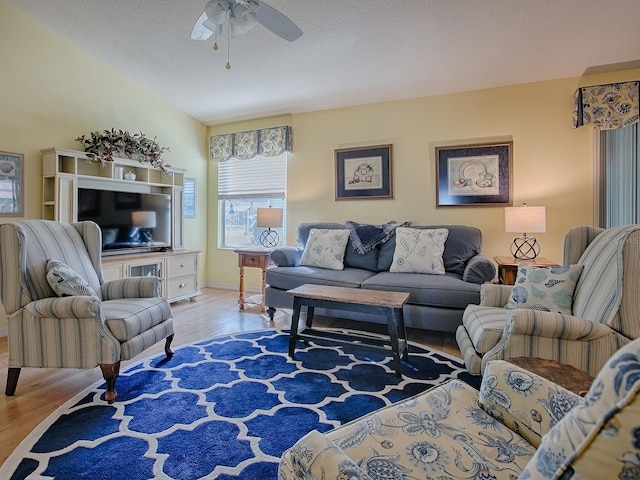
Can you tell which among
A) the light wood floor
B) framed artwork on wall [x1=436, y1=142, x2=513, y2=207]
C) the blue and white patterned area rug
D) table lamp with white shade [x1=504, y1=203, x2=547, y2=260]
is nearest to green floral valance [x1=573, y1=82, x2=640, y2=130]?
framed artwork on wall [x1=436, y1=142, x2=513, y2=207]

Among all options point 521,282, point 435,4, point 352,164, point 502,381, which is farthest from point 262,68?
point 502,381

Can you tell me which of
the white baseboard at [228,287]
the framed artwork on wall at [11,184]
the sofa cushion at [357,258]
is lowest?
Answer: the white baseboard at [228,287]

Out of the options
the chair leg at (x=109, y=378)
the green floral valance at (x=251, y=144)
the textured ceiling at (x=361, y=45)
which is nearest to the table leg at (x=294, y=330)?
the chair leg at (x=109, y=378)

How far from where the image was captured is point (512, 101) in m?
3.57

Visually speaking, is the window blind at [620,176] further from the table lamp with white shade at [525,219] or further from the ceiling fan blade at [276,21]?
the ceiling fan blade at [276,21]

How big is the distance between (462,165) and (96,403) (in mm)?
3820

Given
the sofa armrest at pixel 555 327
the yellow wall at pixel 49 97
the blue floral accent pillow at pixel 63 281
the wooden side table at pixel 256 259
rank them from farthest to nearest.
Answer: the wooden side table at pixel 256 259 < the yellow wall at pixel 49 97 < the blue floral accent pillow at pixel 63 281 < the sofa armrest at pixel 555 327

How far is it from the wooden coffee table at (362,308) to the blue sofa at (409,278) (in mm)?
339

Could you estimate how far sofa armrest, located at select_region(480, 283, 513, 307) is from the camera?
2.28 m

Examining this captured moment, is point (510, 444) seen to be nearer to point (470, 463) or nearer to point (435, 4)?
point (470, 463)

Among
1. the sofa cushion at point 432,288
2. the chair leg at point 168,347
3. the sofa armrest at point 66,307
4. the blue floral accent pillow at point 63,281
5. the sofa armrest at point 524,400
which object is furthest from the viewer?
the sofa cushion at point 432,288

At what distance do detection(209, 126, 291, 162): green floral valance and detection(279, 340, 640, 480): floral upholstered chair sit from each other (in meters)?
3.92

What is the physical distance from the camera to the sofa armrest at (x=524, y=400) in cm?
93

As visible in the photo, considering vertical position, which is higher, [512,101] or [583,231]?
[512,101]
